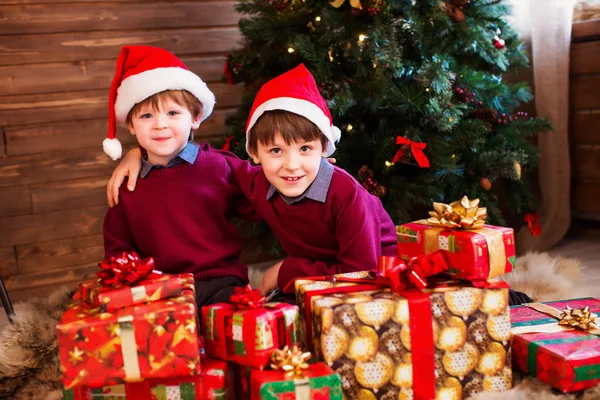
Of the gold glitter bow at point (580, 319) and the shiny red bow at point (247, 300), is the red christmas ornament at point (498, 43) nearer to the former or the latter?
the gold glitter bow at point (580, 319)

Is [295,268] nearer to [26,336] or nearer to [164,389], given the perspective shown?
[164,389]

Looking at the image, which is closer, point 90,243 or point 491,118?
point 491,118

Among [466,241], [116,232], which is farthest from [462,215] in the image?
[116,232]

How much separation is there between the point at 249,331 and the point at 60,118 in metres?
1.77

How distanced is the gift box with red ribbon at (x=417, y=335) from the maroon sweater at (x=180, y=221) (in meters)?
0.60

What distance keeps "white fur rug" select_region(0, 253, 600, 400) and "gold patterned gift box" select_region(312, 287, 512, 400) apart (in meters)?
0.07

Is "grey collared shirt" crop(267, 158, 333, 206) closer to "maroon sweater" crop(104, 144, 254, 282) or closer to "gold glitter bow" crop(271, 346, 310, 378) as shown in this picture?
"maroon sweater" crop(104, 144, 254, 282)

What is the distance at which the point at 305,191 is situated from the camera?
5.82 ft

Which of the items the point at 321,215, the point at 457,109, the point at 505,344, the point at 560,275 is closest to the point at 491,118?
the point at 457,109

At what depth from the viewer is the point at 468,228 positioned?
1.51 meters

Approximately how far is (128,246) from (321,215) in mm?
594

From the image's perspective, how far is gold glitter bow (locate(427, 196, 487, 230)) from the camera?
4.92 ft

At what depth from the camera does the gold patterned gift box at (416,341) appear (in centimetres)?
137

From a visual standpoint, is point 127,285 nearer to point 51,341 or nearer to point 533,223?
point 51,341
